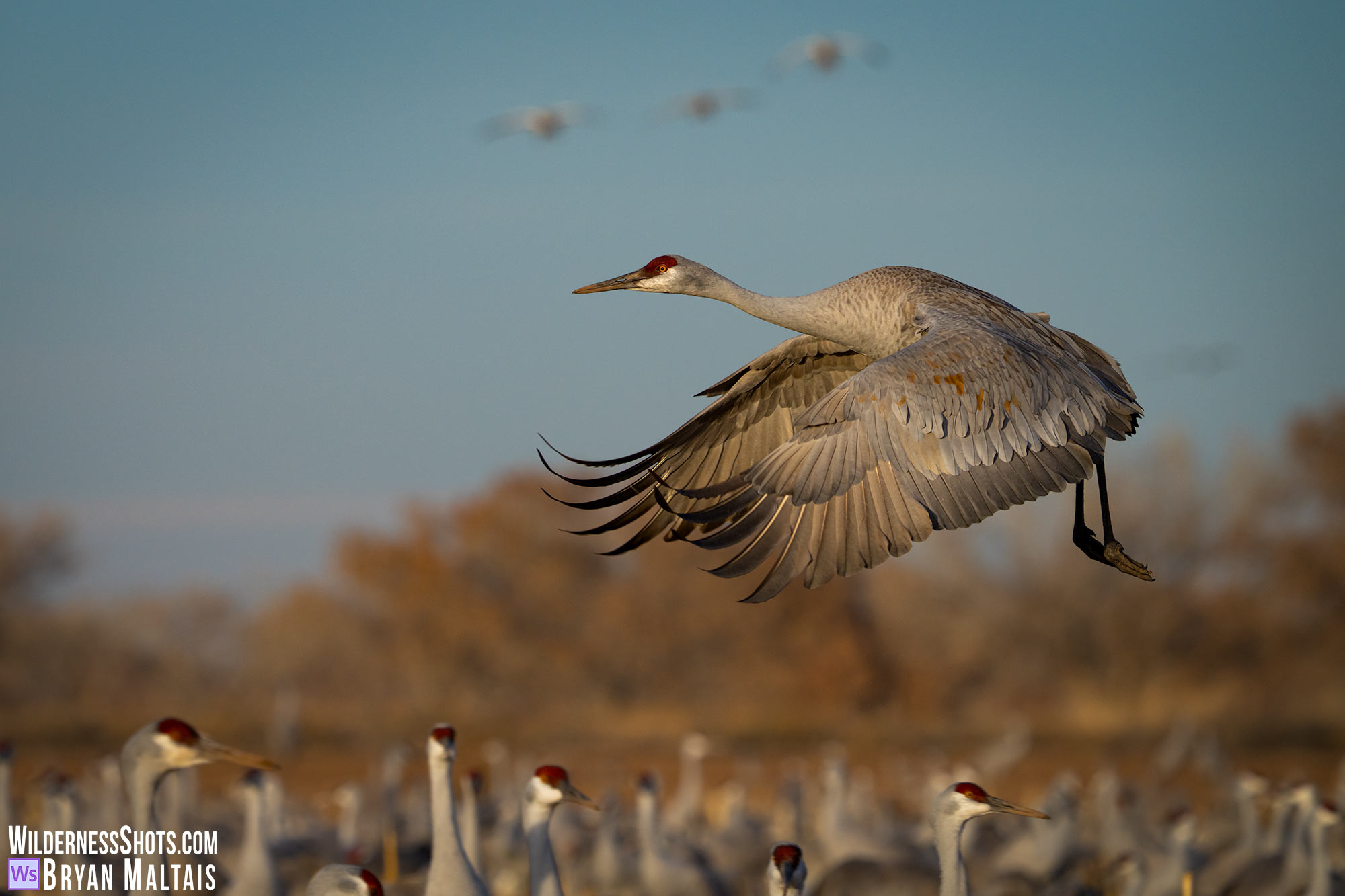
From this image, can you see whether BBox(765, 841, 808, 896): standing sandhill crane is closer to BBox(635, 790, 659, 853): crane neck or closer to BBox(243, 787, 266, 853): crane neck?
BBox(243, 787, 266, 853): crane neck

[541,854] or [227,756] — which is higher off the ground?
[227,756]

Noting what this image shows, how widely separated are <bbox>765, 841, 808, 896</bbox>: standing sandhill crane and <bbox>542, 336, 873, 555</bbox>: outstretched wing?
138 centimetres

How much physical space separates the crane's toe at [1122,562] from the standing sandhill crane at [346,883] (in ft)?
9.57

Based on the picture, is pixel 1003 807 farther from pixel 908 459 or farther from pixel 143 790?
pixel 143 790

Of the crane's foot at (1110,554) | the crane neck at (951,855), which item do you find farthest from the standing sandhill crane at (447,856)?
the crane's foot at (1110,554)

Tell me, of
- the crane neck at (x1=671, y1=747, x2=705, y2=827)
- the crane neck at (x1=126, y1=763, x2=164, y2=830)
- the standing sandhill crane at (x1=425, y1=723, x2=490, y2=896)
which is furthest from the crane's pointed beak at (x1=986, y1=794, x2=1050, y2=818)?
the crane neck at (x1=671, y1=747, x2=705, y2=827)

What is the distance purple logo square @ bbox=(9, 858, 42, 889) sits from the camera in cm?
708

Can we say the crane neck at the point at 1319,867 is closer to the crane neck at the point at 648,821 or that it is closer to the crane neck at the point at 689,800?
the crane neck at the point at 648,821

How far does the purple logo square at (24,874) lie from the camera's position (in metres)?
7.08

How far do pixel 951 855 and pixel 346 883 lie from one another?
232 centimetres

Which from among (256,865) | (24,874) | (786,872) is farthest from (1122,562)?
(24,874)

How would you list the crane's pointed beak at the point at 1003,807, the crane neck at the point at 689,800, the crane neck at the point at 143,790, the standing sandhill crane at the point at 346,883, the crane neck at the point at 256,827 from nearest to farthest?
the standing sandhill crane at the point at 346,883 < the crane neck at the point at 143,790 < the crane's pointed beak at the point at 1003,807 < the crane neck at the point at 256,827 < the crane neck at the point at 689,800

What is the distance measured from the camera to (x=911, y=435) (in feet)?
14.8

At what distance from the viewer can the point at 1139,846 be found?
10.1 m
